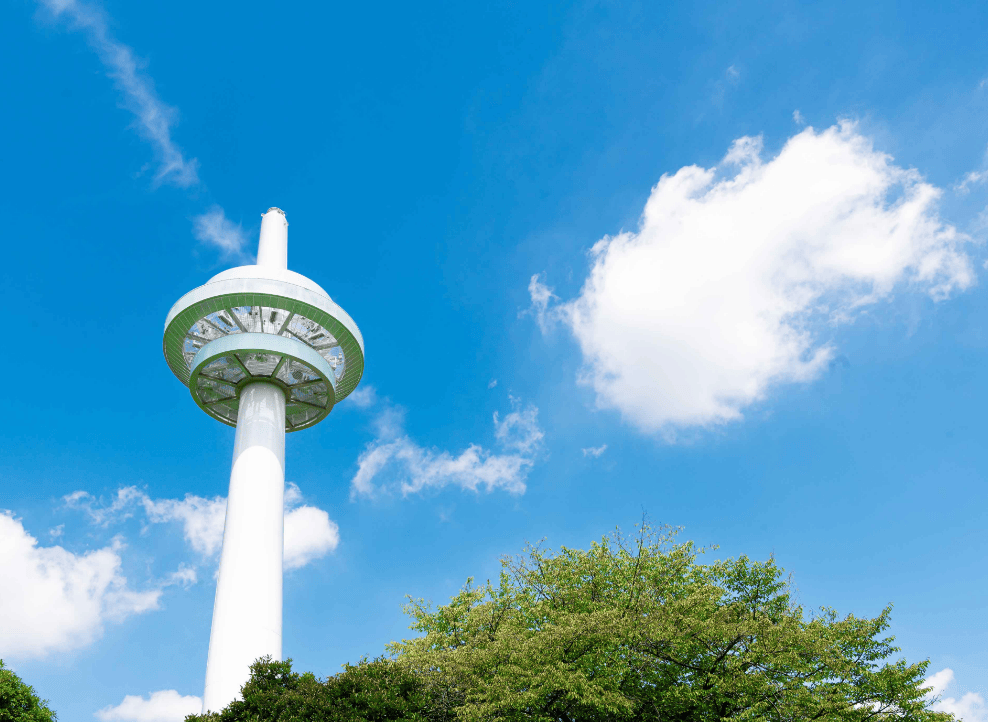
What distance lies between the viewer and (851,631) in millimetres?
22500

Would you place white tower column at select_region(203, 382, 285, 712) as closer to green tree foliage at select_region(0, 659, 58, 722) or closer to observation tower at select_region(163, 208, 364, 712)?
observation tower at select_region(163, 208, 364, 712)

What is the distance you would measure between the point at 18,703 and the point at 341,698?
1257cm

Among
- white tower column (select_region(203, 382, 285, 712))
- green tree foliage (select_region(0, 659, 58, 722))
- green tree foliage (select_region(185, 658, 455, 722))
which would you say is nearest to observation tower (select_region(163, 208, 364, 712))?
A: white tower column (select_region(203, 382, 285, 712))

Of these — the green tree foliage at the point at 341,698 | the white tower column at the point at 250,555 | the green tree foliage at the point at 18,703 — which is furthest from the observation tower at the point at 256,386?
the green tree foliage at the point at 341,698

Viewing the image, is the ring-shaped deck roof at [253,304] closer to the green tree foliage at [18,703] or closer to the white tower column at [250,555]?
the white tower column at [250,555]

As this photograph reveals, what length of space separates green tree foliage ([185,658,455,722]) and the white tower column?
23.6ft

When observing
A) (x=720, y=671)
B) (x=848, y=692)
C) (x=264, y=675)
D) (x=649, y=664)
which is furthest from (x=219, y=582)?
(x=848, y=692)

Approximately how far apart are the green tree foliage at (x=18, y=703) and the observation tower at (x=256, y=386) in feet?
17.8

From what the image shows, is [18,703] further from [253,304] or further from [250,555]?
[253,304]

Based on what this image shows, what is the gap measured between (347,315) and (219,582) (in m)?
14.6

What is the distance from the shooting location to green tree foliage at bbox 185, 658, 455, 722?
19.8m

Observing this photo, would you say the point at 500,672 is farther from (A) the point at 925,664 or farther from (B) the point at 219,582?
(B) the point at 219,582

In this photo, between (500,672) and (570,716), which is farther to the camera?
(570,716)

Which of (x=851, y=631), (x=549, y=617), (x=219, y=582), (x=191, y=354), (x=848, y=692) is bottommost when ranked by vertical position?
(x=848, y=692)
